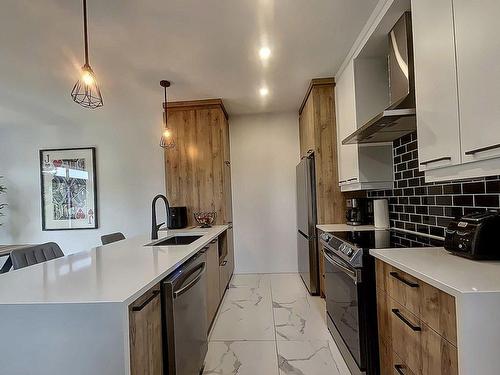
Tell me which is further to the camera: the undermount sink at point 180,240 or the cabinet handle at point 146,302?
the undermount sink at point 180,240

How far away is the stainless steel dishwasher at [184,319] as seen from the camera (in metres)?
1.41

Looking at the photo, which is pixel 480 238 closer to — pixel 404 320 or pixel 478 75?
pixel 404 320

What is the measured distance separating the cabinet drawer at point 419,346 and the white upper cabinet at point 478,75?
725mm

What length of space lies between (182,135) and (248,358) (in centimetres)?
284

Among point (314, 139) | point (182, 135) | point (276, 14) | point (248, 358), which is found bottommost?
point (248, 358)

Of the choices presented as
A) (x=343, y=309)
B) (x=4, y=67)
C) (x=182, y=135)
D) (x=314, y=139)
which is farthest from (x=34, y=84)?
(x=343, y=309)

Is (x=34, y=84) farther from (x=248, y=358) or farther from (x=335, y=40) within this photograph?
(x=248, y=358)

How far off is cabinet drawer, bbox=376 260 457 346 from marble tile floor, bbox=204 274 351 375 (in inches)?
35.6

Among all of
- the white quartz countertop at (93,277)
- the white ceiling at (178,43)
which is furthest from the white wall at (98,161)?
the white quartz countertop at (93,277)

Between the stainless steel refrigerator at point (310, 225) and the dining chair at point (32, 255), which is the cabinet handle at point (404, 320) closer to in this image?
the stainless steel refrigerator at point (310, 225)

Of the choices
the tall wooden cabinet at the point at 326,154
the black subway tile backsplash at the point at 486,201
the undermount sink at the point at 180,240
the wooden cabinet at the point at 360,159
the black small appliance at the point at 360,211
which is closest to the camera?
the black subway tile backsplash at the point at 486,201

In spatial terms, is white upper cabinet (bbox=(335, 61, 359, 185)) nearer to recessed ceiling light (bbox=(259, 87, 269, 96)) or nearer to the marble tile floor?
recessed ceiling light (bbox=(259, 87, 269, 96))

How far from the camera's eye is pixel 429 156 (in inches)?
60.1

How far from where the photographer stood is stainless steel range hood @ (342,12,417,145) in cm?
181
